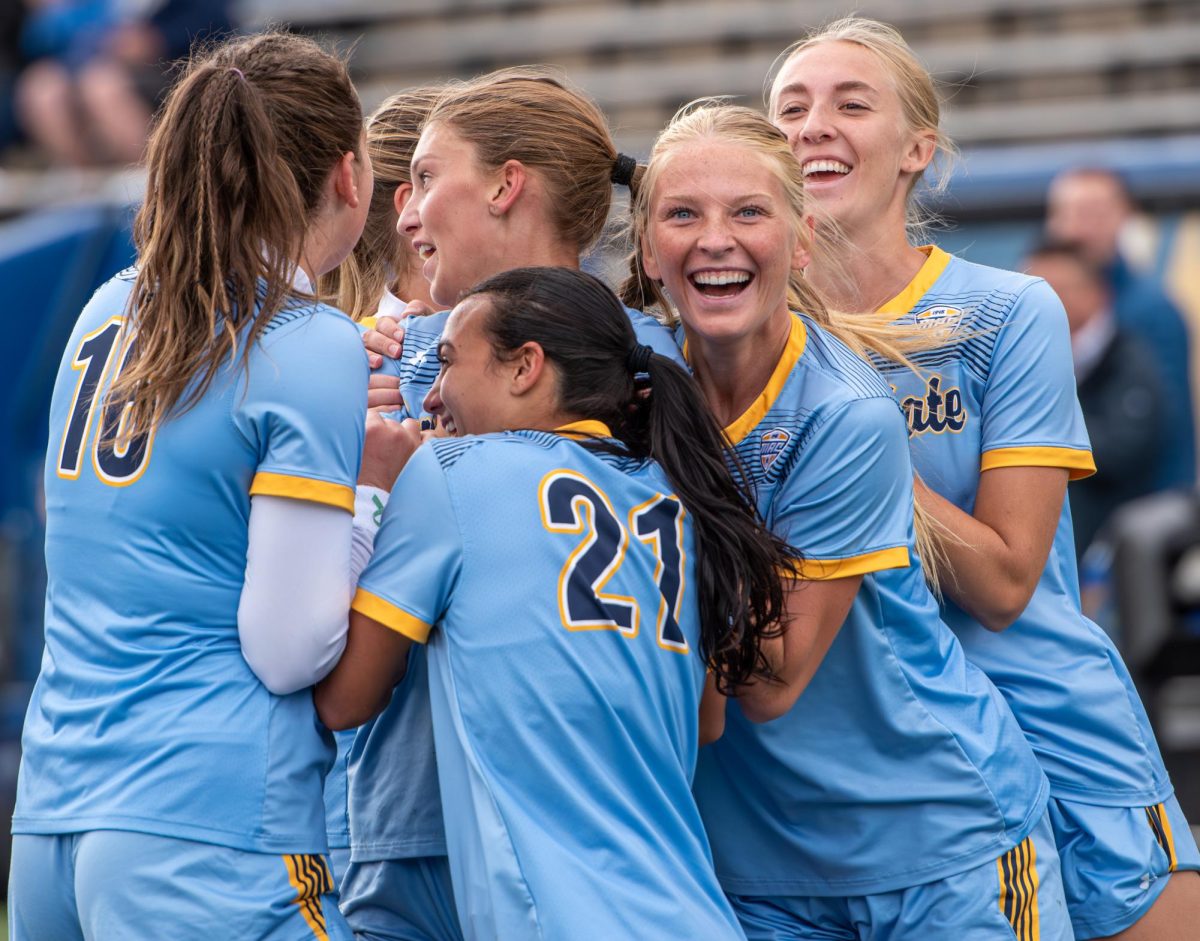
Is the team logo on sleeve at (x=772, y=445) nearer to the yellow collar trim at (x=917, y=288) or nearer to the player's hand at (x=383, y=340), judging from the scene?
the yellow collar trim at (x=917, y=288)

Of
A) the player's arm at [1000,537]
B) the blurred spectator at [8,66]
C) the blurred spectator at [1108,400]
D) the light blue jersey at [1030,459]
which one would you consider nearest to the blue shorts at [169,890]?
the player's arm at [1000,537]

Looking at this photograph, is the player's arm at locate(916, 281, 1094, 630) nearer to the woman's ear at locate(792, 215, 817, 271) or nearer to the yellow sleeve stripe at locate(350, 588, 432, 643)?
the woman's ear at locate(792, 215, 817, 271)

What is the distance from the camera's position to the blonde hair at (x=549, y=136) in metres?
2.73

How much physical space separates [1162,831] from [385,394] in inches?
56.2

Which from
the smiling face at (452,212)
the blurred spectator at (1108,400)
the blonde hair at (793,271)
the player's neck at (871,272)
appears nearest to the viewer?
the blonde hair at (793,271)

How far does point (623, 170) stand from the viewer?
110 inches

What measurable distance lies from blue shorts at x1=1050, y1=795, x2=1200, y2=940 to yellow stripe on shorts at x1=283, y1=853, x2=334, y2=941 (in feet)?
4.02

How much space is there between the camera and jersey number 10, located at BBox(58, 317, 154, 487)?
216 cm

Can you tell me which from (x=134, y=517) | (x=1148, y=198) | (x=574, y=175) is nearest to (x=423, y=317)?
→ (x=574, y=175)

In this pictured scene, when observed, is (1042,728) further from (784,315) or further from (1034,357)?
(784,315)

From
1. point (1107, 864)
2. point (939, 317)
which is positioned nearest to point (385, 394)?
point (939, 317)

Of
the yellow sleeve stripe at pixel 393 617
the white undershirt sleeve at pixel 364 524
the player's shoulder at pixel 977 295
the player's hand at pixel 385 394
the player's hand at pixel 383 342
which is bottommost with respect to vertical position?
the yellow sleeve stripe at pixel 393 617

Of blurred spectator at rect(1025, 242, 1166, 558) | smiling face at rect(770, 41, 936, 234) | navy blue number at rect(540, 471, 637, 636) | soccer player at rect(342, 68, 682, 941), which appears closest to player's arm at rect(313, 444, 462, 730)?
navy blue number at rect(540, 471, 637, 636)

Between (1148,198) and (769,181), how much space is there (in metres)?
4.98
